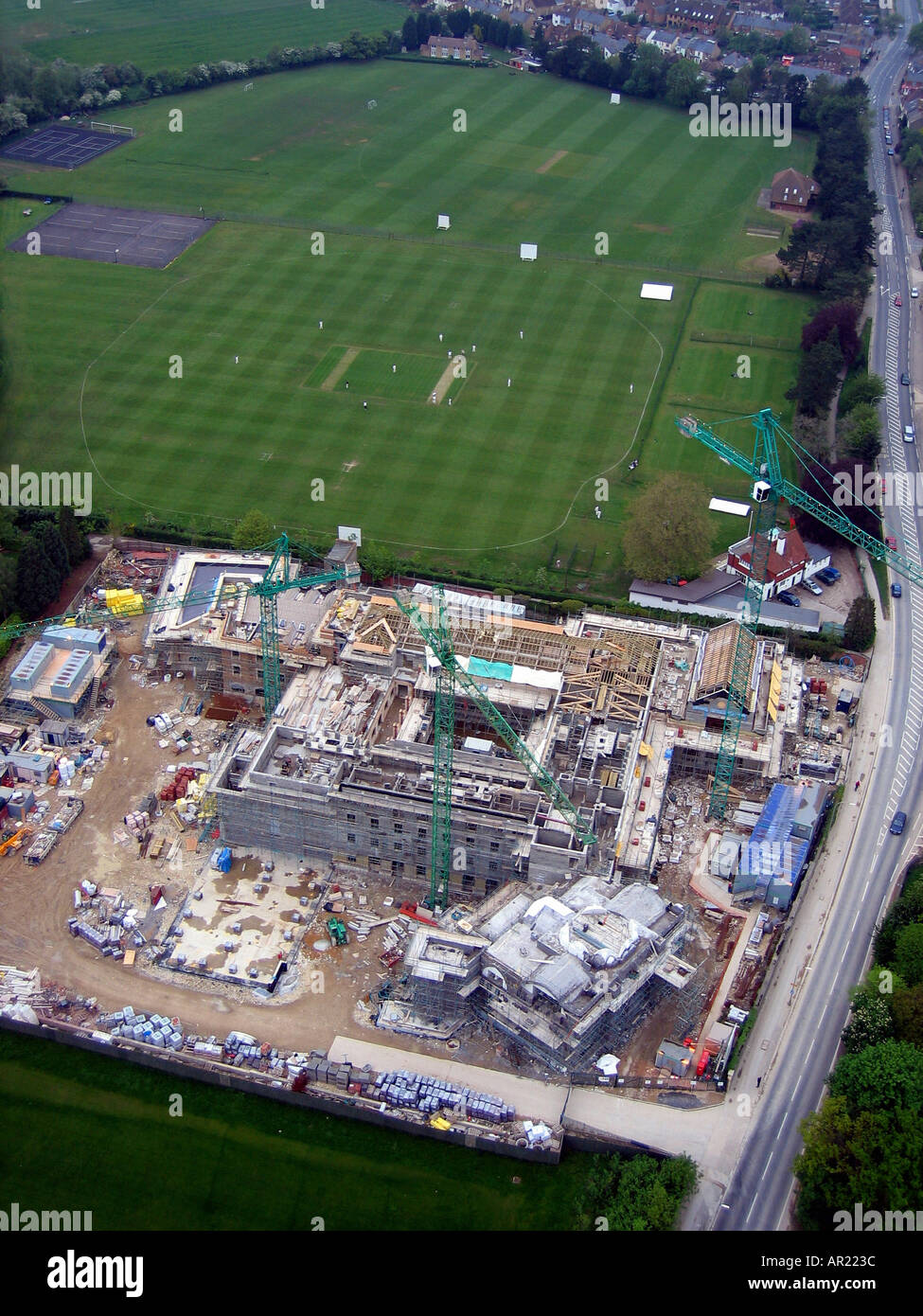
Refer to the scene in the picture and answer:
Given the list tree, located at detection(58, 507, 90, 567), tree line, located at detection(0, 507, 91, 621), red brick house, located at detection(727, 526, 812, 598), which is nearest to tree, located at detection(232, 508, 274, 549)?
tree, located at detection(58, 507, 90, 567)

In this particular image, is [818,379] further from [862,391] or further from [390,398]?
[390,398]

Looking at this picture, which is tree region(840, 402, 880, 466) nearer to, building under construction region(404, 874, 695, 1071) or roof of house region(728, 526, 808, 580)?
roof of house region(728, 526, 808, 580)

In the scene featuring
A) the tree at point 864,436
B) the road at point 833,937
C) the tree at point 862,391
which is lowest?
the road at point 833,937

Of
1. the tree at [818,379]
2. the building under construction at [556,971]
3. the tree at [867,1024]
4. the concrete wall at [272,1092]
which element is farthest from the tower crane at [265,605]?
the tree at [818,379]

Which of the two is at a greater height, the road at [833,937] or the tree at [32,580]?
the tree at [32,580]

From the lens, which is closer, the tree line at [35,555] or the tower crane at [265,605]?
the tower crane at [265,605]

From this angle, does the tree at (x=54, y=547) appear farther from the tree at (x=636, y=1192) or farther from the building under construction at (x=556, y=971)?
the tree at (x=636, y=1192)
